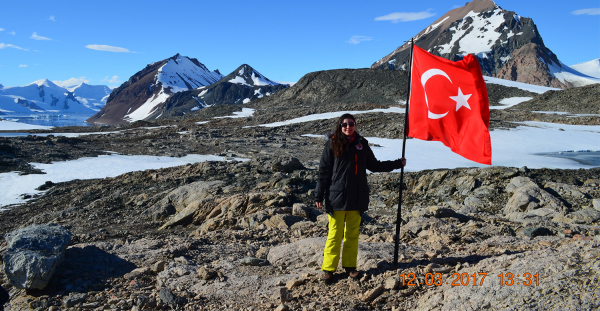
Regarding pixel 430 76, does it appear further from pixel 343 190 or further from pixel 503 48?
pixel 503 48

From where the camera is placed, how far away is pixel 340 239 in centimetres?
406

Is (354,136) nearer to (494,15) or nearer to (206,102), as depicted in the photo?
(206,102)

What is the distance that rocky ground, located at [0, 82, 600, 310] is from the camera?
11.3 ft

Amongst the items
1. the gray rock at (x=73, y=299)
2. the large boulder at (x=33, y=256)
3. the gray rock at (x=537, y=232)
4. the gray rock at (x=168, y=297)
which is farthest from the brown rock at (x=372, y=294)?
the large boulder at (x=33, y=256)

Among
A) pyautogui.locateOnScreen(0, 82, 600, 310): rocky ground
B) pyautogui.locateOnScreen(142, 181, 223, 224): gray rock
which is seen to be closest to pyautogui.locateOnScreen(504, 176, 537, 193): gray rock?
pyautogui.locateOnScreen(0, 82, 600, 310): rocky ground

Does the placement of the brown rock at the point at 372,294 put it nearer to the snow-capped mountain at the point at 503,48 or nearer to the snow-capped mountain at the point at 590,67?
the snow-capped mountain at the point at 503,48

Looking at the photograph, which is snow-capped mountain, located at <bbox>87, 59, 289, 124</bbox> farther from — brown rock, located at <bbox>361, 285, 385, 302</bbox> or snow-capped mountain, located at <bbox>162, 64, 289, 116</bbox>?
brown rock, located at <bbox>361, 285, 385, 302</bbox>

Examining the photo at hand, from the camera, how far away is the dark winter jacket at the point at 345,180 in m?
3.96

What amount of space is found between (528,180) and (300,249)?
6622 mm

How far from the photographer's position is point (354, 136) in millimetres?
4102

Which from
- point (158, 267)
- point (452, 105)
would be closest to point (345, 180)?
point (452, 105)

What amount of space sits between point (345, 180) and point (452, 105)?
156 centimetres

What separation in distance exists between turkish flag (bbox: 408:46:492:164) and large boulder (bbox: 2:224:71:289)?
4441 millimetres

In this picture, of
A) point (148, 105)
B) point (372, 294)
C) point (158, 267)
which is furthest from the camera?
point (148, 105)
